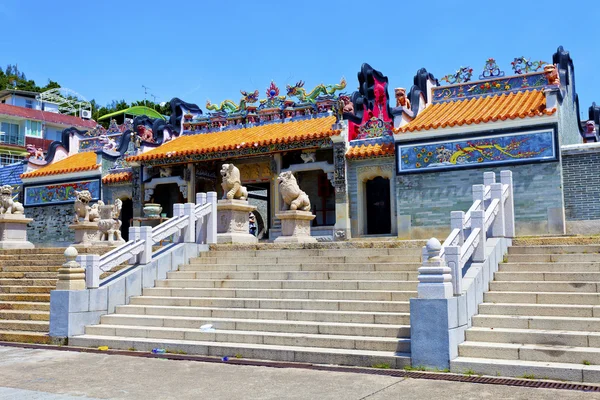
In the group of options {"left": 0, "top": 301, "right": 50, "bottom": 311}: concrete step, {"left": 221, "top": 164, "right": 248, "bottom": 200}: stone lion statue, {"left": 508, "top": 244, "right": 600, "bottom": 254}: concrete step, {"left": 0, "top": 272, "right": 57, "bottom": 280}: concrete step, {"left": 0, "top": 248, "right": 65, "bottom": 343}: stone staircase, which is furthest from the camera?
{"left": 221, "top": 164, "right": 248, "bottom": 200}: stone lion statue

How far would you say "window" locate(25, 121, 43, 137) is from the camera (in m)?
44.5

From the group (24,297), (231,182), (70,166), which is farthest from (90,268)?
(70,166)

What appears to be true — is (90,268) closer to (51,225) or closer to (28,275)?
(28,275)

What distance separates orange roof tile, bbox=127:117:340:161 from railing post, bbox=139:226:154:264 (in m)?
7.60

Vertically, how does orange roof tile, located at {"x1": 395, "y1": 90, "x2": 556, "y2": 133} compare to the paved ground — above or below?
above

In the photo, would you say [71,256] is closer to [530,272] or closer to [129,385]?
[129,385]

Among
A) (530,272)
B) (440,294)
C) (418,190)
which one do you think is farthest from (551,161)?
(440,294)

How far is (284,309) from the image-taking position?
9.77 m

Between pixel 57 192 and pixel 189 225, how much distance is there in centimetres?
1259

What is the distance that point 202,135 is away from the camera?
883 inches

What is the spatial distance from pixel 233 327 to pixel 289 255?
8.44ft

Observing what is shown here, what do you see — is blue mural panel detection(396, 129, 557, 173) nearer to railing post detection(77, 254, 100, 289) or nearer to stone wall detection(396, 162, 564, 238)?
stone wall detection(396, 162, 564, 238)

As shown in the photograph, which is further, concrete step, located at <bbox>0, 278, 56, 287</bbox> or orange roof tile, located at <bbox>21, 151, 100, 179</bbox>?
orange roof tile, located at <bbox>21, 151, 100, 179</bbox>

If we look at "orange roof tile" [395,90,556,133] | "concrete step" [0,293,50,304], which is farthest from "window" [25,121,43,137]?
"concrete step" [0,293,50,304]
